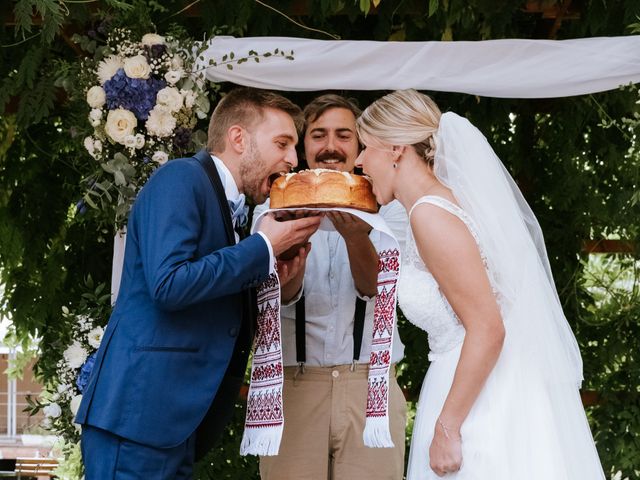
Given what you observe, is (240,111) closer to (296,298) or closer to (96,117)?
(296,298)

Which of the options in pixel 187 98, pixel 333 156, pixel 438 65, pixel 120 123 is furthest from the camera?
pixel 438 65

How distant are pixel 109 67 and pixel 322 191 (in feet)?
4.50

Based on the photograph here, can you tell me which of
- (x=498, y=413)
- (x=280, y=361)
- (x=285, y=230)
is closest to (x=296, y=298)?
(x=280, y=361)

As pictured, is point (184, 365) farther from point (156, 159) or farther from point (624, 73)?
point (624, 73)

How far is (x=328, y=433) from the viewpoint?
154 inches

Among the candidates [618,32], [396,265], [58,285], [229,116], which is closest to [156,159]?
[229,116]

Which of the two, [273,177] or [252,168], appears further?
[273,177]

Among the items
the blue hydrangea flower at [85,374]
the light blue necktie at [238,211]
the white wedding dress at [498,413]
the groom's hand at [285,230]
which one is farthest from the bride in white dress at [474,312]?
the blue hydrangea flower at [85,374]

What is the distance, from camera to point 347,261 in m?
4.07

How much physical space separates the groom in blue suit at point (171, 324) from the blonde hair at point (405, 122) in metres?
0.46

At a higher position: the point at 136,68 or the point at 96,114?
the point at 136,68

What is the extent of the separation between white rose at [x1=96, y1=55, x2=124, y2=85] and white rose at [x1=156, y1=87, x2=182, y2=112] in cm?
24

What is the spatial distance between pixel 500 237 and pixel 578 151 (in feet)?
11.6

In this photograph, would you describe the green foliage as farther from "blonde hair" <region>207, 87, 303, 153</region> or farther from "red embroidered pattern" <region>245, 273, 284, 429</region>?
"red embroidered pattern" <region>245, 273, 284, 429</region>
